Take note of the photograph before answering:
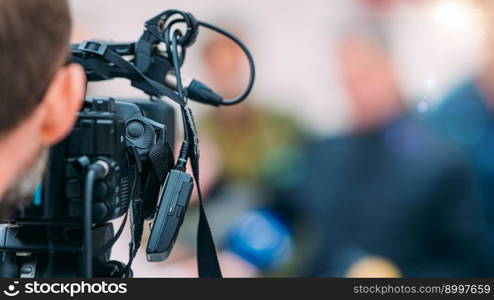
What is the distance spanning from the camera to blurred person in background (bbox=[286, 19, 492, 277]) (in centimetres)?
185

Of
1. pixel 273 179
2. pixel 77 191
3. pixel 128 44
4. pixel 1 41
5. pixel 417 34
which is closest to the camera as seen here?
pixel 1 41

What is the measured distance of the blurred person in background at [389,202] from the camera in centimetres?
185

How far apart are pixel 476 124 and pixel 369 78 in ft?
1.13

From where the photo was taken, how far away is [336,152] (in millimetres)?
2031

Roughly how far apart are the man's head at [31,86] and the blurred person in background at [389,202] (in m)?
1.11

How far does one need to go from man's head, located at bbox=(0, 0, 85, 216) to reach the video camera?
0.09 meters

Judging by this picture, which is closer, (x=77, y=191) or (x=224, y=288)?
(x=77, y=191)

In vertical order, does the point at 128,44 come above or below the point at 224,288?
above

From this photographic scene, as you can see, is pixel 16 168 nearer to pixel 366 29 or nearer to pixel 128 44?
pixel 128 44

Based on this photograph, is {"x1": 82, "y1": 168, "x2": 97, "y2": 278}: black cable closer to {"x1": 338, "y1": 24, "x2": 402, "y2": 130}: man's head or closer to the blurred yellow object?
the blurred yellow object

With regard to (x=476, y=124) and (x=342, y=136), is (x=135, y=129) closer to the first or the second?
(x=342, y=136)

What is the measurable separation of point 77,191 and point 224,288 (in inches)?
11.4

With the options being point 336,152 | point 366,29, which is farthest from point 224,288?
point 366,29

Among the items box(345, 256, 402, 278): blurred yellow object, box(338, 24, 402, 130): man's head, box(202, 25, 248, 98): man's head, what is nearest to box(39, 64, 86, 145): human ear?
box(345, 256, 402, 278): blurred yellow object
